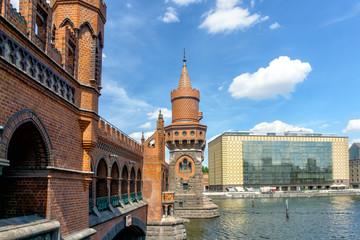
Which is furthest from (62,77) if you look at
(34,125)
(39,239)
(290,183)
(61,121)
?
(290,183)

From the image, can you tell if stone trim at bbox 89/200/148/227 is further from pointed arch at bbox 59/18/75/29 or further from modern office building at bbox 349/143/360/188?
modern office building at bbox 349/143/360/188

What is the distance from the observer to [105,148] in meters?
17.7

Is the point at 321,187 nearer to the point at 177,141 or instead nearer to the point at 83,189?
the point at 177,141

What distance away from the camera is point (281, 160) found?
11269 centimetres

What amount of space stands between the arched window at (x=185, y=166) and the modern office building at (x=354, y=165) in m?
113

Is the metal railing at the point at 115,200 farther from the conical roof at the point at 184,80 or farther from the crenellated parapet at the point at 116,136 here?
the conical roof at the point at 184,80

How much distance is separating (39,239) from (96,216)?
23.4 feet

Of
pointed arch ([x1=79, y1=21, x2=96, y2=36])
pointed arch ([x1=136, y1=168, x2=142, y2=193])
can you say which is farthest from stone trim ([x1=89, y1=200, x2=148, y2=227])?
pointed arch ([x1=79, y1=21, x2=96, y2=36])

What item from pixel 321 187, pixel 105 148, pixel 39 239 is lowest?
pixel 321 187

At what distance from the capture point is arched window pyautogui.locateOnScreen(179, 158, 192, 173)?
4525 centimetres

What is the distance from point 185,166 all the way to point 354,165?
116 meters

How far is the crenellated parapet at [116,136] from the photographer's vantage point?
17255 mm

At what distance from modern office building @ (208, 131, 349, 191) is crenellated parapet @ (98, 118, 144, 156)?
8738cm

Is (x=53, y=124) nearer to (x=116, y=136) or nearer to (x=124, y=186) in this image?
(x=116, y=136)
